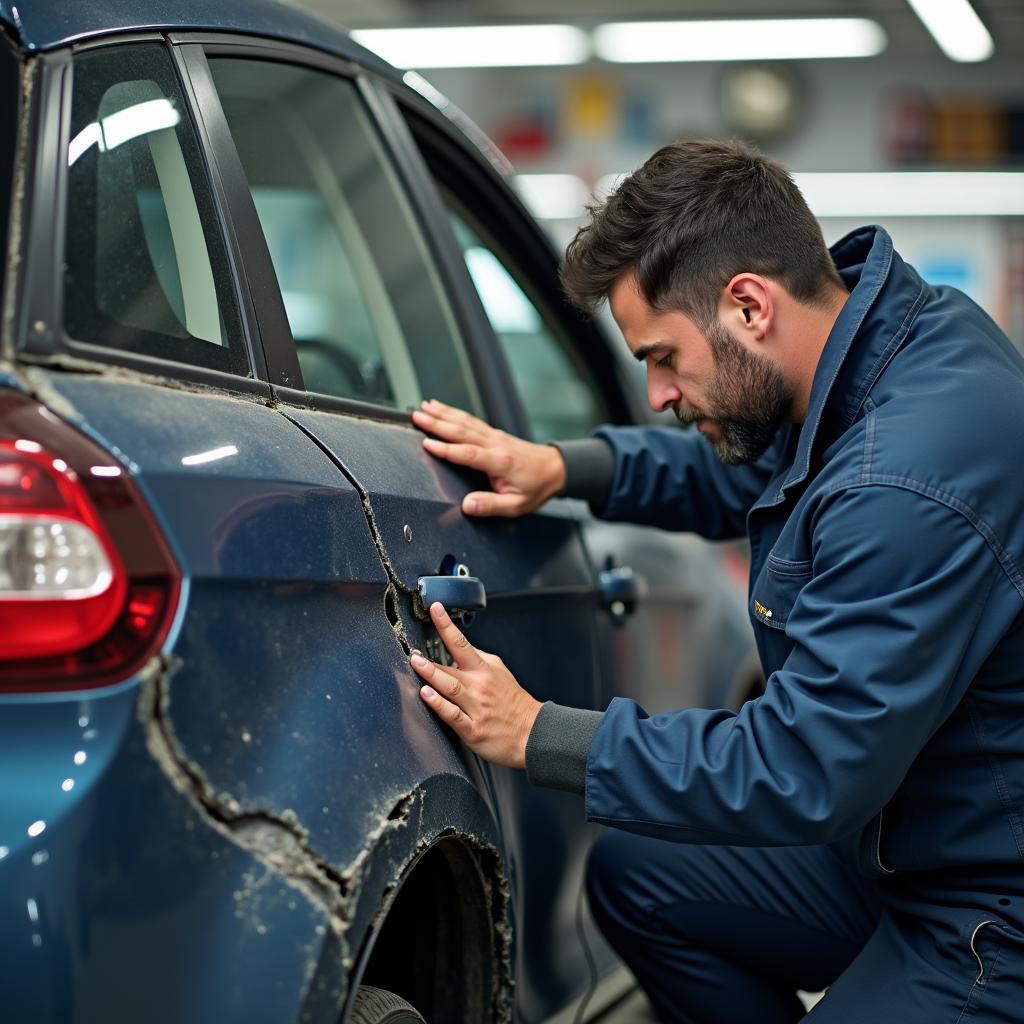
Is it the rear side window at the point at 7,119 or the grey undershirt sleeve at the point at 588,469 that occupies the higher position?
the rear side window at the point at 7,119

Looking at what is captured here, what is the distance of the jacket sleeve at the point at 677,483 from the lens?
2.24 m

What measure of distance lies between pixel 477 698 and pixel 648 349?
592 mm

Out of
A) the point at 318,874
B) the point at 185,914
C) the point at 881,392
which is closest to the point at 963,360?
the point at 881,392

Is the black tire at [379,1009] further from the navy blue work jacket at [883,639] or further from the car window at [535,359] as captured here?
the car window at [535,359]

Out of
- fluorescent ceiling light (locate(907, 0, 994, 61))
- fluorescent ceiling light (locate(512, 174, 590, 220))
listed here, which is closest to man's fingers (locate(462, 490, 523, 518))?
fluorescent ceiling light (locate(907, 0, 994, 61))

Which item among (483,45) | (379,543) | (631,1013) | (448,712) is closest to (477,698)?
(448,712)

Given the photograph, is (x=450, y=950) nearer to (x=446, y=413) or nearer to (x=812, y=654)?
(x=812, y=654)

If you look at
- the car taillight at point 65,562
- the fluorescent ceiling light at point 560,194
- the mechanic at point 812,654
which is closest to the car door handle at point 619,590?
the mechanic at point 812,654

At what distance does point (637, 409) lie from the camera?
2.91 metres

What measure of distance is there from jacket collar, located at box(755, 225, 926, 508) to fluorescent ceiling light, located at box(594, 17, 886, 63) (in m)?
7.57

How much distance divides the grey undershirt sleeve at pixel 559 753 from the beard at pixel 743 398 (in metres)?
0.49

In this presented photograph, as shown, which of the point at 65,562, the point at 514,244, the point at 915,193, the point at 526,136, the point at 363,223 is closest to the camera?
the point at 65,562

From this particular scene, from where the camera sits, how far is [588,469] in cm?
216

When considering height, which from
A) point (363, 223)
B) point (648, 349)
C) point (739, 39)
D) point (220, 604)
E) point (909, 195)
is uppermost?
point (739, 39)
